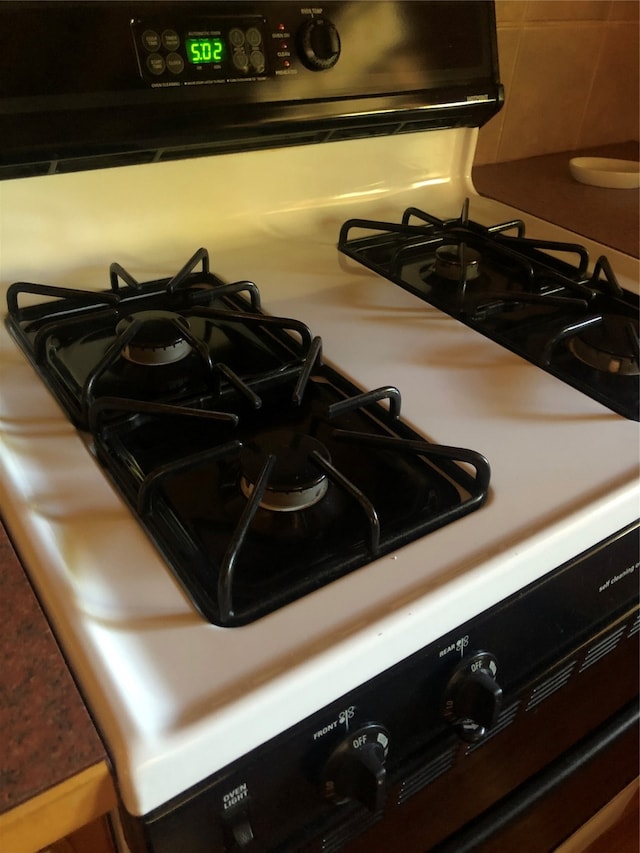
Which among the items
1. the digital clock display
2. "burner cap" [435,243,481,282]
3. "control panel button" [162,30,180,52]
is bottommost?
"burner cap" [435,243,481,282]

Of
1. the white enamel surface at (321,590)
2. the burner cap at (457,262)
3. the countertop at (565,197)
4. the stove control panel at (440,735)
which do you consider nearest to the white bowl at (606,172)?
the countertop at (565,197)

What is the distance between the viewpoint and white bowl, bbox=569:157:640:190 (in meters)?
1.12

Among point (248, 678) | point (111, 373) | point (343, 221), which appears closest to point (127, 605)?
point (248, 678)

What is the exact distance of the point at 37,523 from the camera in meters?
0.45

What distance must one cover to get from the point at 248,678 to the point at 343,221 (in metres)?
0.71

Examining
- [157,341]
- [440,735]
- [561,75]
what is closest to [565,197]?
[561,75]

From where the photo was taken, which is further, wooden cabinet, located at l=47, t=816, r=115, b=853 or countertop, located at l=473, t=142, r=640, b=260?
countertop, located at l=473, t=142, r=640, b=260

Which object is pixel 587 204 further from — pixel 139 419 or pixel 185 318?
pixel 139 419

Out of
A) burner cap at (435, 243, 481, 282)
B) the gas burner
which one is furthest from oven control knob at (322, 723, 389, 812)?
burner cap at (435, 243, 481, 282)

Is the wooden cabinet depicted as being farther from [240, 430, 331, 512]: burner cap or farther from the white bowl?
the white bowl

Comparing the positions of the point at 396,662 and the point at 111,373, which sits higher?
the point at 111,373

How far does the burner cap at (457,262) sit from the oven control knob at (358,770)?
520 mm

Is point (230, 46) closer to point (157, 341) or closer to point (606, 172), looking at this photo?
point (157, 341)

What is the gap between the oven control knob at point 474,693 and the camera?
484mm
